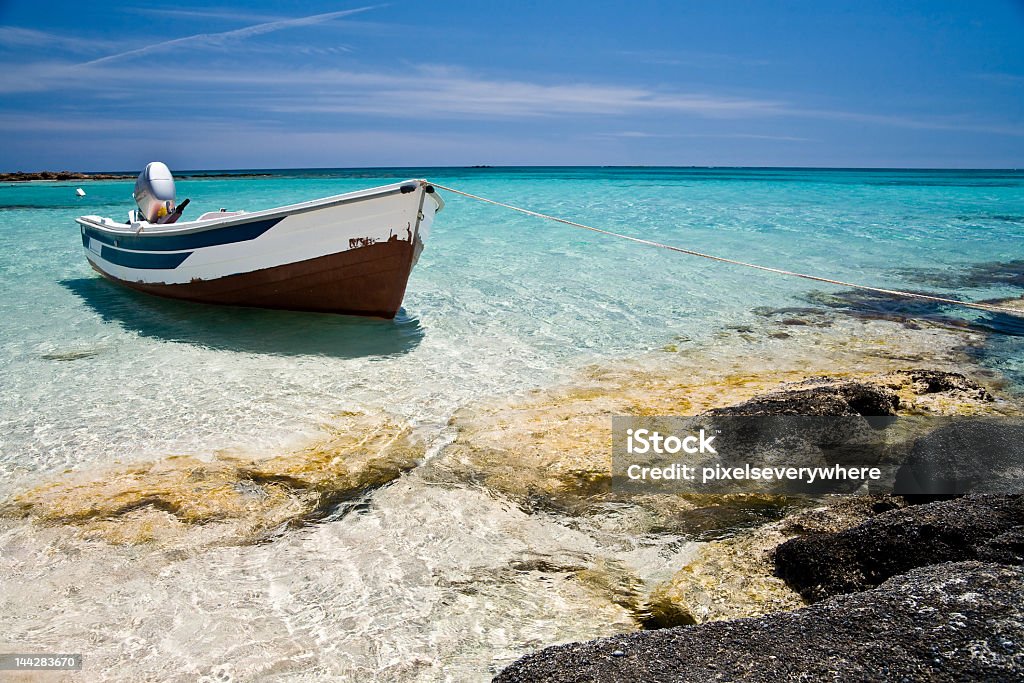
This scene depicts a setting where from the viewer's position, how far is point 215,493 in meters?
3.90

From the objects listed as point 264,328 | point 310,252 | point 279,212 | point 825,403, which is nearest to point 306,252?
point 310,252

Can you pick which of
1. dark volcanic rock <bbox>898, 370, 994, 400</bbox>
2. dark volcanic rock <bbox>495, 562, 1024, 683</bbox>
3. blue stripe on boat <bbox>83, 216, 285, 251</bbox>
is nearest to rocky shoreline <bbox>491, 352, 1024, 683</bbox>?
dark volcanic rock <bbox>495, 562, 1024, 683</bbox>

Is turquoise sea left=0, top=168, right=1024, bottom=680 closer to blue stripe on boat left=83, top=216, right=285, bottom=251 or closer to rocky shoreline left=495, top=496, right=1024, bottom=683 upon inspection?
rocky shoreline left=495, top=496, right=1024, bottom=683

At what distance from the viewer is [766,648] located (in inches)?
81.3

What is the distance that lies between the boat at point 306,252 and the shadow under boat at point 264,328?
0.55 ft

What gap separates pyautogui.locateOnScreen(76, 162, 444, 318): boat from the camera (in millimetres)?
7480

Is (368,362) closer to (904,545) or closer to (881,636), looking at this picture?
(904,545)

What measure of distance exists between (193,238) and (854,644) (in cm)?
840

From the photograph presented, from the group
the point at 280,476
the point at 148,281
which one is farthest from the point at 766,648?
the point at 148,281

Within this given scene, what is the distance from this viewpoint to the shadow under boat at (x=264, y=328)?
283 inches

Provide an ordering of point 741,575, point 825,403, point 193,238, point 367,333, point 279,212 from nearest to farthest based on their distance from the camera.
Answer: point 741,575
point 825,403
point 279,212
point 367,333
point 193,238
